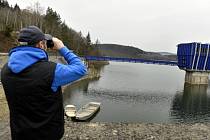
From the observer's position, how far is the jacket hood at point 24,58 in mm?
2852

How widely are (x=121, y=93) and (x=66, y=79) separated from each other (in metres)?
43.6

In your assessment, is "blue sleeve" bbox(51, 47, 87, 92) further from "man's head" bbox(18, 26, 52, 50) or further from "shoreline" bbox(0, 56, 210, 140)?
"shoreline" bbox(0, 56, 210, 140)

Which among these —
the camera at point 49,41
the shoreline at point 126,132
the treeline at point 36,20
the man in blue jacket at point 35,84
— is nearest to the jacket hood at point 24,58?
the man in blue jacket at point 35,84

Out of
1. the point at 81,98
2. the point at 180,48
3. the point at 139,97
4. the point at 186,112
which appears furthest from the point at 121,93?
the point at 180,48

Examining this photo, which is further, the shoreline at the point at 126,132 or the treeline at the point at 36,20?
the treeline at the point at 36,20

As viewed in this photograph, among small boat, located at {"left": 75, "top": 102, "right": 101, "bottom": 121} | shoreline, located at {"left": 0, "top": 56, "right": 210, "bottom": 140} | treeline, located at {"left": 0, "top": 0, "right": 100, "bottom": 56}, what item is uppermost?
treeline, located at {"left": 0, "top": 0, "right": 100, "bottom": 56}

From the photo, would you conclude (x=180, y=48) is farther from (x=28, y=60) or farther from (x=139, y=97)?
(x=28, y=60)

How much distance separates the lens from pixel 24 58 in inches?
112

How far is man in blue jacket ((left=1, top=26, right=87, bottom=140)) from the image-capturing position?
2.86 metres

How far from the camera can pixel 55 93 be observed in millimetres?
2924

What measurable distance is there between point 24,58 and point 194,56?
69740 mm

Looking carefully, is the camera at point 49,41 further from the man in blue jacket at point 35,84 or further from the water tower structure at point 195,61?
the water tower structure at point 195,61

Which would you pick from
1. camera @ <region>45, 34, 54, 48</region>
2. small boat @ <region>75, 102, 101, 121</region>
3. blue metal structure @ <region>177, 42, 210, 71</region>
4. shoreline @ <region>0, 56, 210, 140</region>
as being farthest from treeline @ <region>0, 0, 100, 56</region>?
camera @ <region>45, 34, 54, 48</region>

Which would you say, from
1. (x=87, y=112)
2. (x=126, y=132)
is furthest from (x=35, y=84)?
(x=87, y=112)
